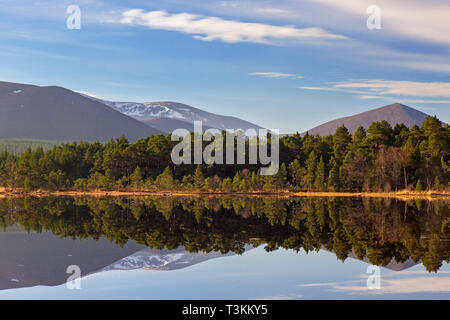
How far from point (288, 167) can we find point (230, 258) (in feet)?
220

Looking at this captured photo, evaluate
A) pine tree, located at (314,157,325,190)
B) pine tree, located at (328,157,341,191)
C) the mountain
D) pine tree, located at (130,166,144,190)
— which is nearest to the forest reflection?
the mountain

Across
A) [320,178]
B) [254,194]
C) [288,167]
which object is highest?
[288,167]

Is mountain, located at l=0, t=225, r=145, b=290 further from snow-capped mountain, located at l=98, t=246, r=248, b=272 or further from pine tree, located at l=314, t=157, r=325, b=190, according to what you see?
pine tree, located at l=314, t=157, r=325, b=190

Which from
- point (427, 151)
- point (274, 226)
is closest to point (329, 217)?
point (274, 226)

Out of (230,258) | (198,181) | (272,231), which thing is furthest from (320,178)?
(230,258)

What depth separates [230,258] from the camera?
1919 cm

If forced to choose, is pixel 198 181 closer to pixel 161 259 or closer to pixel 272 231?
pixel 272 231

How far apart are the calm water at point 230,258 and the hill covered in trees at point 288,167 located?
Answer: 42572 mm

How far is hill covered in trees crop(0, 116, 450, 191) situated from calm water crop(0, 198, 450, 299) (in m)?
42.6

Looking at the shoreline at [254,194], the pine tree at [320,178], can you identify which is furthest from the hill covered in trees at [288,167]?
the shoreline at [254,194]

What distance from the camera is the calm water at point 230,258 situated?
46.2 feet

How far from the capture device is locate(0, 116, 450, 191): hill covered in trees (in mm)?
73062

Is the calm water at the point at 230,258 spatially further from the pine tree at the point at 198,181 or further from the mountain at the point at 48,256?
the pine tree at the point at 198,181
